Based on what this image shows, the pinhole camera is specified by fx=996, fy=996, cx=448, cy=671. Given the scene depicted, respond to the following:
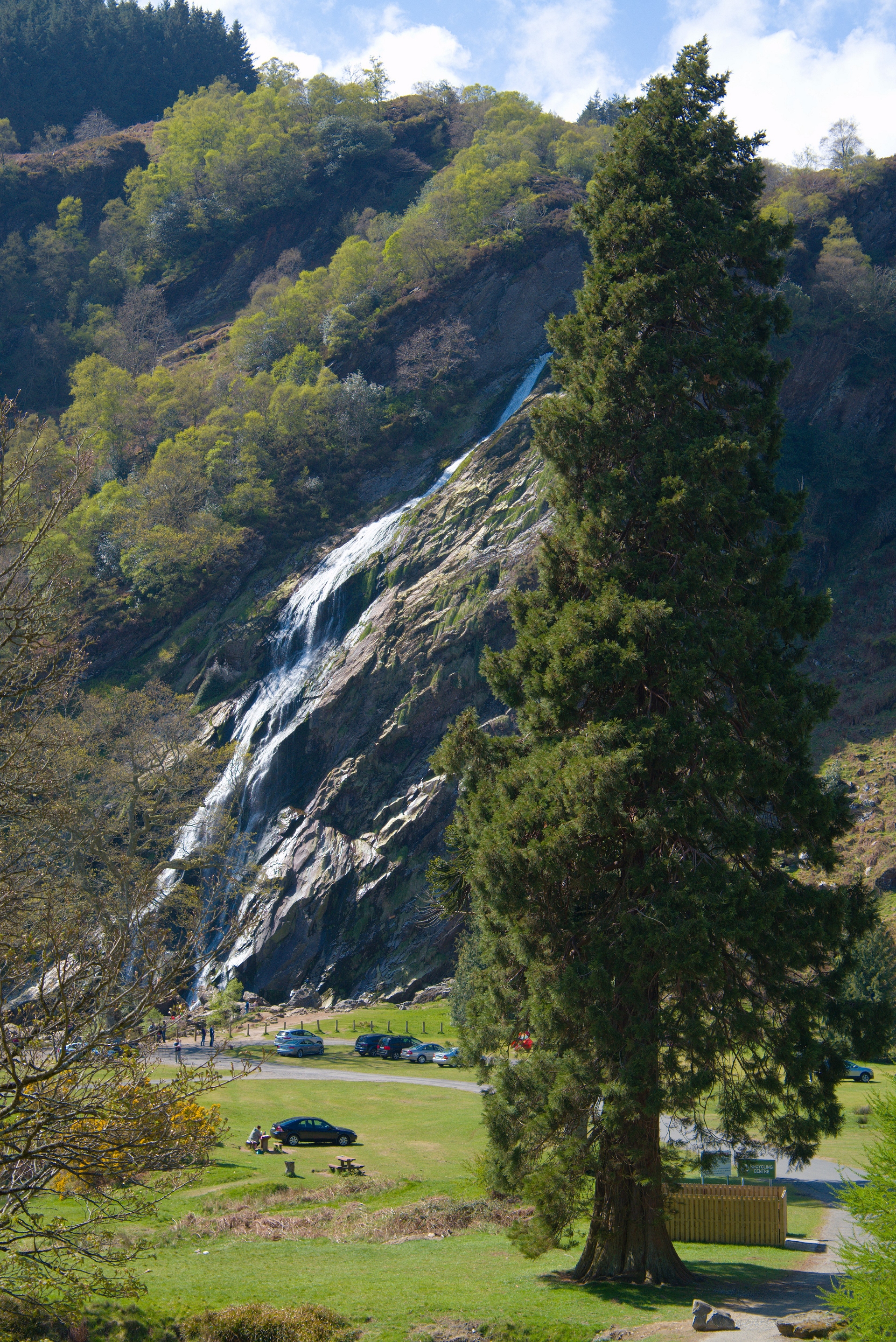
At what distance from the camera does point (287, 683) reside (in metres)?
57.1

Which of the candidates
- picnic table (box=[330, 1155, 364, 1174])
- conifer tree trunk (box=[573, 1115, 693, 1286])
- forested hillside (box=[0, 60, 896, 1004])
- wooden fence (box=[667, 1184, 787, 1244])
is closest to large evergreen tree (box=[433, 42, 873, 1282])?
conifer tree trunk (box=[573, 1115, 693, 1286])

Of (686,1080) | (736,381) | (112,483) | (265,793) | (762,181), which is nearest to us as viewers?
(686,1080)

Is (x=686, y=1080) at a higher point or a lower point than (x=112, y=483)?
lower

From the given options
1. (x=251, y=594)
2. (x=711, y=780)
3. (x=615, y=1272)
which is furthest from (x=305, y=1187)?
(x=251, y=594)

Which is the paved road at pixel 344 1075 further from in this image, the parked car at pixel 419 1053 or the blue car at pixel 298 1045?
the blue car at pixel 298 1045

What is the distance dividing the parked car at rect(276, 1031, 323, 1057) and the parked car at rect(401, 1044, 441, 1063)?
3487 mm

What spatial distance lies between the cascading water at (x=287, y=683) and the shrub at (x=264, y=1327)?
33366 millimetres

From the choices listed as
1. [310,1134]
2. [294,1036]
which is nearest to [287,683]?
[294,1036]

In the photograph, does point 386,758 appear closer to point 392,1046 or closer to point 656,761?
point 392,1046

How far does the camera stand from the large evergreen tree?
43.5ft

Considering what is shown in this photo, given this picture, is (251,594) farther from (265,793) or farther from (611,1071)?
(611,1071)

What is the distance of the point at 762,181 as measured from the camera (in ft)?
57.8

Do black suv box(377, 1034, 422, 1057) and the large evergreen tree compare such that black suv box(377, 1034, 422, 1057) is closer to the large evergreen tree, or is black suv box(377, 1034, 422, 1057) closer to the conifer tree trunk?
the large evergreen tree

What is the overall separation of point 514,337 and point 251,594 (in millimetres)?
26913
